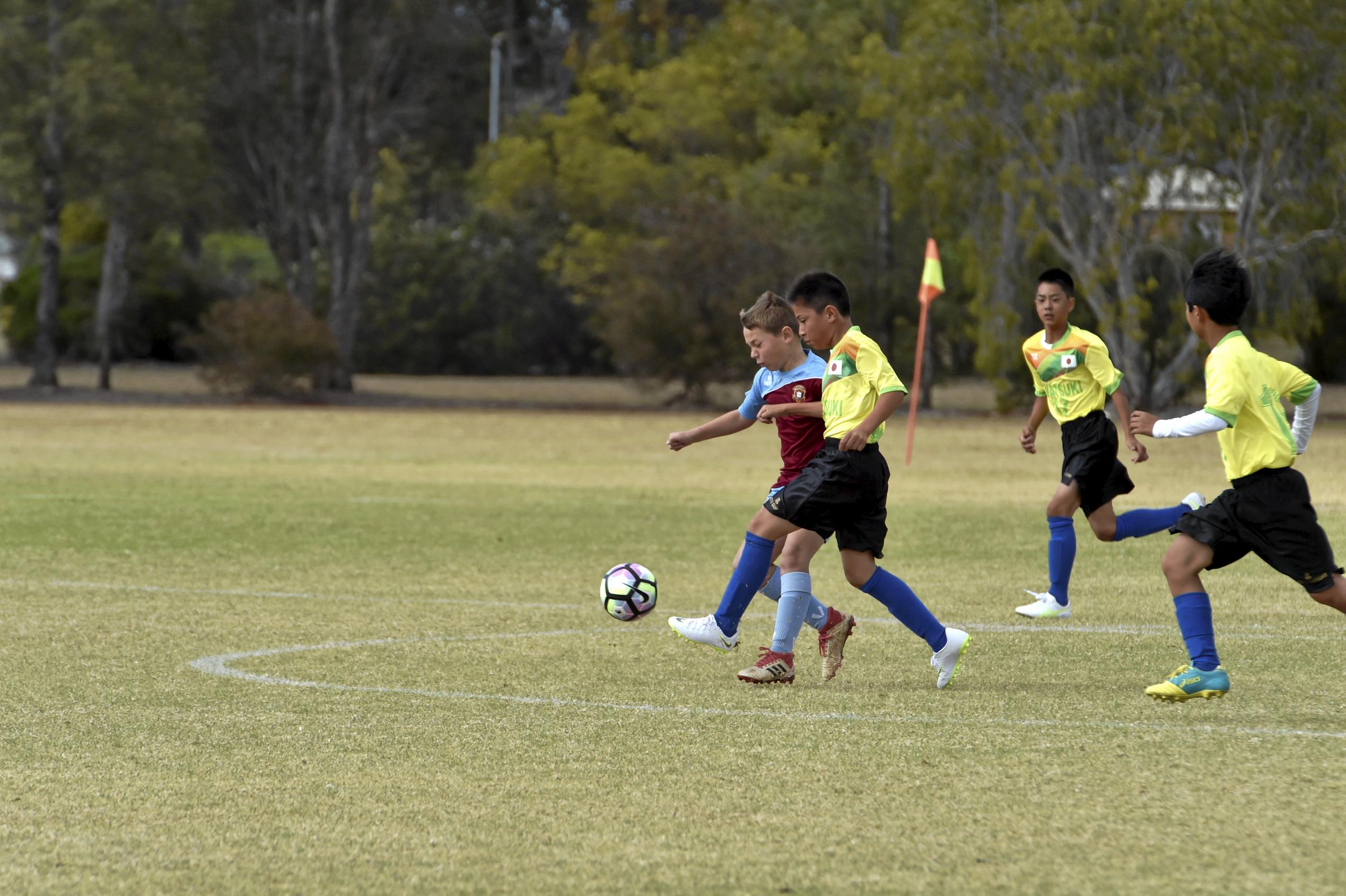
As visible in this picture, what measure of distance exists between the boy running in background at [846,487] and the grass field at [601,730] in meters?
0.26

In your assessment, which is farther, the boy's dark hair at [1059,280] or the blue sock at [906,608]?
the boy's dark hair at [1059,280]

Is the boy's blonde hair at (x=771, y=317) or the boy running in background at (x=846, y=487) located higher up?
the boy's blonde hair at (x=771, y=317)

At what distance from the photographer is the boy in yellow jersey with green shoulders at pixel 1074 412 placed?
9688 mm

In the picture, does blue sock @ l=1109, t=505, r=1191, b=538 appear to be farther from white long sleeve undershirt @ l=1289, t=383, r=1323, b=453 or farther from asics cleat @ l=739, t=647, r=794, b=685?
asics cleat @ l=739, t=647, r=794, b=685

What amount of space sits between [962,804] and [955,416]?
3038cm

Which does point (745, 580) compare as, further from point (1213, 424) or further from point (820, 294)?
point (1213, 424)

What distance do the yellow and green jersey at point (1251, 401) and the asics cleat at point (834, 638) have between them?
1.59m

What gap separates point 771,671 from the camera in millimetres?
7023

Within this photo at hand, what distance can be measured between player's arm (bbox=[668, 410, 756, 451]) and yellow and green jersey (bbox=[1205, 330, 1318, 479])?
1.96 metres

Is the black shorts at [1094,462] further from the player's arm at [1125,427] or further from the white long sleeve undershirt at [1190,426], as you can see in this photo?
the white long sleeve undershirt at [1190,426]

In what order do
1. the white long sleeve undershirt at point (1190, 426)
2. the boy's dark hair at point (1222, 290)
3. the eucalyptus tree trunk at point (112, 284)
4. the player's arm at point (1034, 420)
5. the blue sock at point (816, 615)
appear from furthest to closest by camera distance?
the eucalyptus tree trunk at point (112, 284) < the player's arm at point (1034, 420) < the blue sock at point (816, 615) < the boy's dark hair at point (1222, 290) < the white long sleeve undershirt at point (1190, 426)

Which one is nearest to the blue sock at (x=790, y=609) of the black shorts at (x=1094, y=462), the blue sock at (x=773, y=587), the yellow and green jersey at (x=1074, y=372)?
the blue sock at (x=773, y=587)

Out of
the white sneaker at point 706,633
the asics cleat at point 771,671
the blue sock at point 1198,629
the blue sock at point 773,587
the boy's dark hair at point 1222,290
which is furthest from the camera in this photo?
the blue sock at point 773,587

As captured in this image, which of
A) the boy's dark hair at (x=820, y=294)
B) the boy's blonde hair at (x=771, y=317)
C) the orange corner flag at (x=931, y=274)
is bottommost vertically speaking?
the boy's blonde hair at (x=771, y=317)
